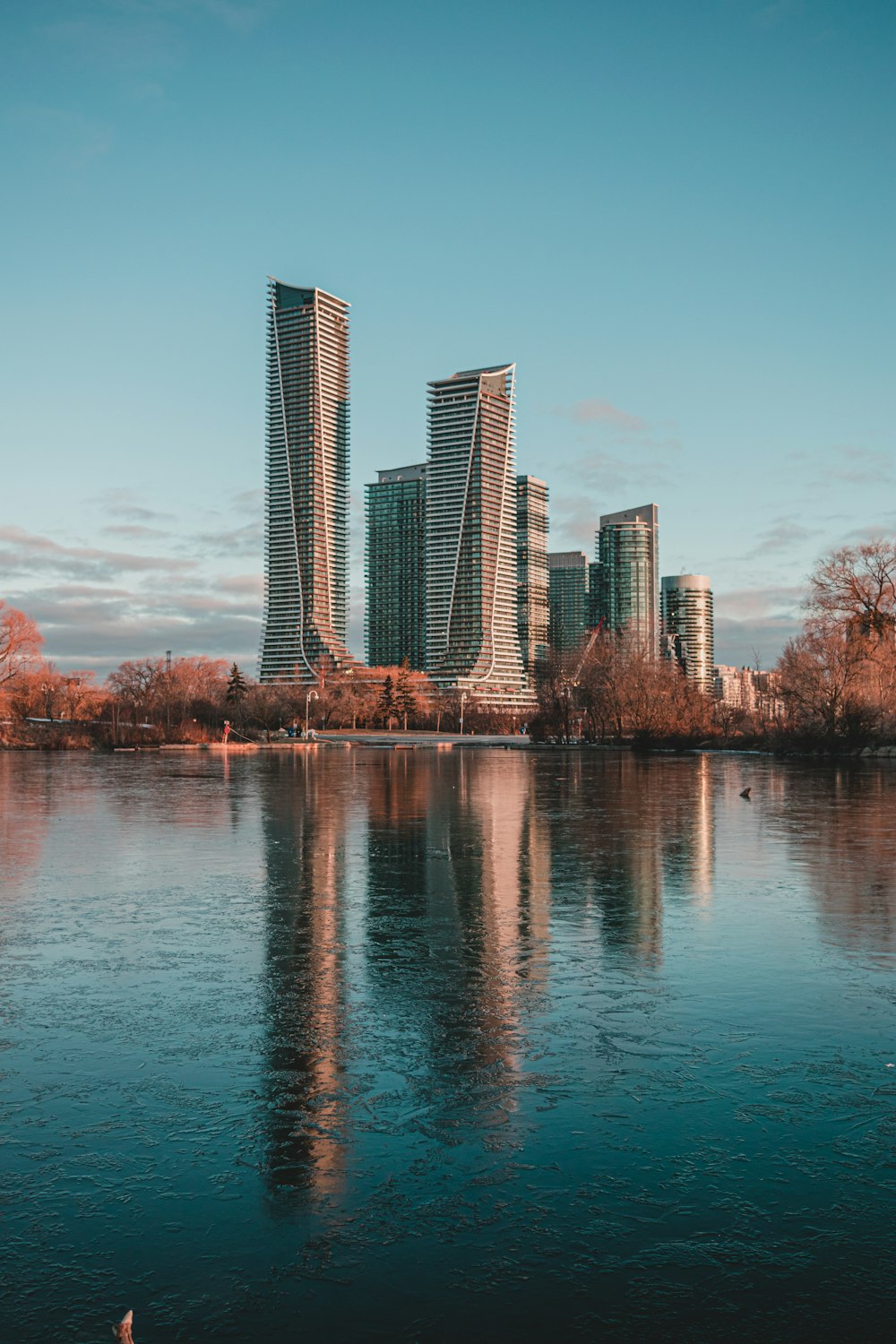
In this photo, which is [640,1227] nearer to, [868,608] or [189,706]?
[868,608]

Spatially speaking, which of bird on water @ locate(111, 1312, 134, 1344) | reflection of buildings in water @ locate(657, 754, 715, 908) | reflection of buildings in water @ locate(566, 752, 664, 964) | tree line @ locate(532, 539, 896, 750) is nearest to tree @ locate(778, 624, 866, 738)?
tree line @ locate(532, 539, 896, 750)

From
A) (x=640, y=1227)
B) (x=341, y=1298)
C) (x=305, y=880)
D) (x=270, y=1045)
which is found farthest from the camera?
(x=305, y=880)

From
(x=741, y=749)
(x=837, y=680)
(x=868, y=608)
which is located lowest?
(x=741, y=749)

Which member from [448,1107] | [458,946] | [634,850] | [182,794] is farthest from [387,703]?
[448,1107]

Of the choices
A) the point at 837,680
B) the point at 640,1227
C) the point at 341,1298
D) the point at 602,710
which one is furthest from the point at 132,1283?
the point at 602,710

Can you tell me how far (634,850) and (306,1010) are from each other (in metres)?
10.0

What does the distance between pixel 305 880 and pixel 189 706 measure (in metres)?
111

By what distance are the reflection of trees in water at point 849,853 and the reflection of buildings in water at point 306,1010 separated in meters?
5.15

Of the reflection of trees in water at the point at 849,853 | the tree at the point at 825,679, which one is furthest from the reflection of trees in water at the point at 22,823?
the tree at the point at 825,679

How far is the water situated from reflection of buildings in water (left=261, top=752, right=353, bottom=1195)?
3 cm

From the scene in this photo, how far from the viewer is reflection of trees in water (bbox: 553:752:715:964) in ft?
36.7

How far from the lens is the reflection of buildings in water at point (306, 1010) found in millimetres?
5059

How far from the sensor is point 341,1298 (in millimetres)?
3854

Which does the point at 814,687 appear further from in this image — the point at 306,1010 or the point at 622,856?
the point at 306,1010
